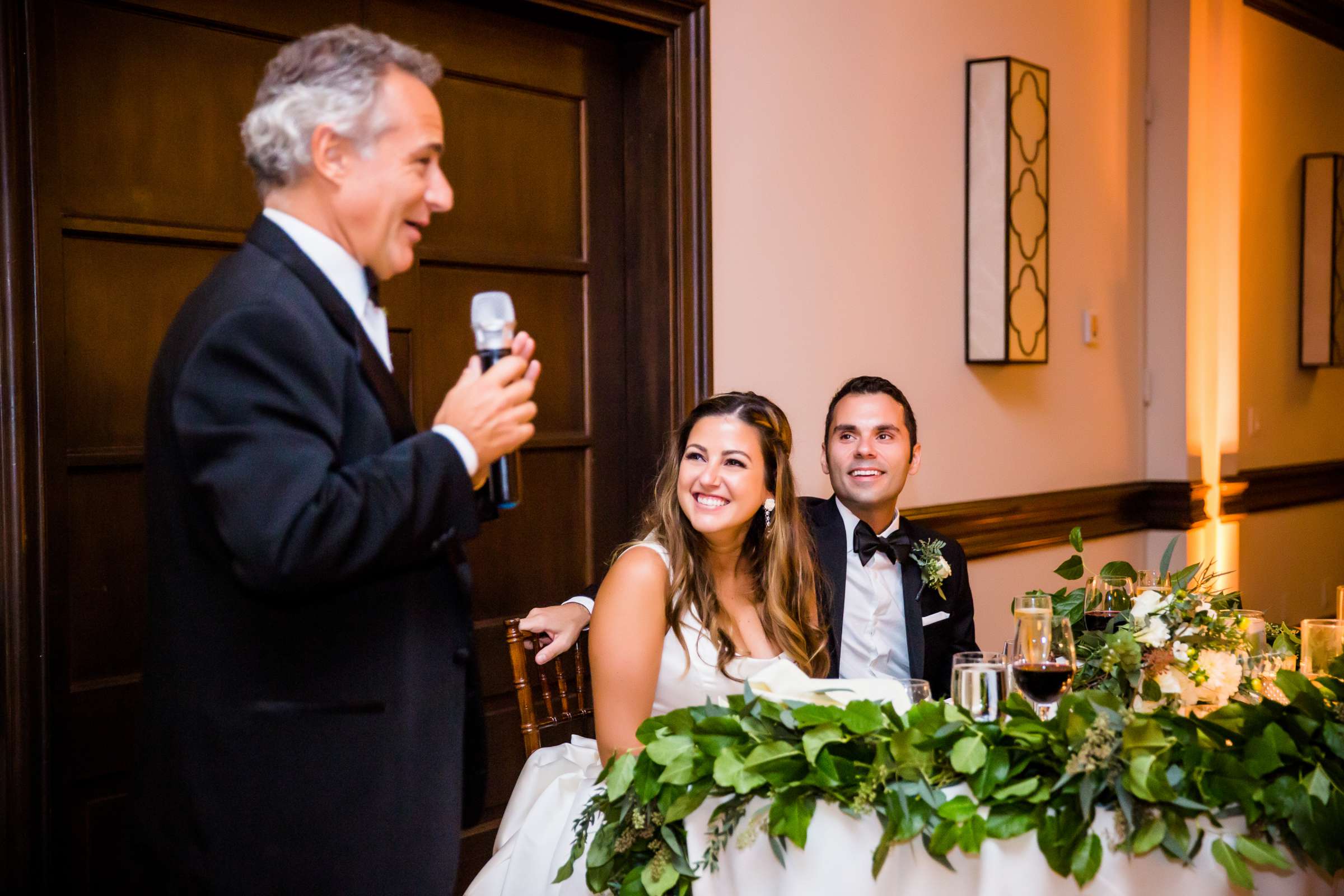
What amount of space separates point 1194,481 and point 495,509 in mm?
4672

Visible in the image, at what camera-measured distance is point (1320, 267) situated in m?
6.62

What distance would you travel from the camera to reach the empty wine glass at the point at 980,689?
1.79 m

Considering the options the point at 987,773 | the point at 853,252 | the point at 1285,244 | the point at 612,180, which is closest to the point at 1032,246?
the point at 853,252

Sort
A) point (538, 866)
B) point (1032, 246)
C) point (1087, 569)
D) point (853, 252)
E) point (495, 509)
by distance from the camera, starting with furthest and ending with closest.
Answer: point (1087, 569) → point (1032, 246) → point (853, 252) → point (538, 866) → point (495, 509)

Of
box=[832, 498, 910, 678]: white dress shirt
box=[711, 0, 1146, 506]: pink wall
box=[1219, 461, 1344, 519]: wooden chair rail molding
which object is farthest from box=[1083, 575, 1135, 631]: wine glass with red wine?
box=[1219, 461, 1344, 519]: wooden chair rail molding

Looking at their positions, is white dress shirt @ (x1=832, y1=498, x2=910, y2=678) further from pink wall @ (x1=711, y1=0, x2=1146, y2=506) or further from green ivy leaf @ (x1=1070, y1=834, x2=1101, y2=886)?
green ivy leaf @ (x1=1070, y1=834, x2=1101, y2=886)

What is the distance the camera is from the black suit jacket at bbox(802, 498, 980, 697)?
2.81 metres

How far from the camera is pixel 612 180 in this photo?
11.0 feet

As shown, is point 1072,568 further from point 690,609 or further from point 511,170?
point 511,170

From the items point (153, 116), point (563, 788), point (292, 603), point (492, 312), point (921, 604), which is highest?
point (153, 116)

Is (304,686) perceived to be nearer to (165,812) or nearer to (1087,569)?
(165,812)

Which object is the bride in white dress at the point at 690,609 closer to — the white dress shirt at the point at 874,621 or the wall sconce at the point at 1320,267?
the white dress shirt at the point at 874,621

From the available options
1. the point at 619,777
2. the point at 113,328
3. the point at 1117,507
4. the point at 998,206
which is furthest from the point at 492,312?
the point at 1117,507

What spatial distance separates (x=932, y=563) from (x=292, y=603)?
5.73 feet
